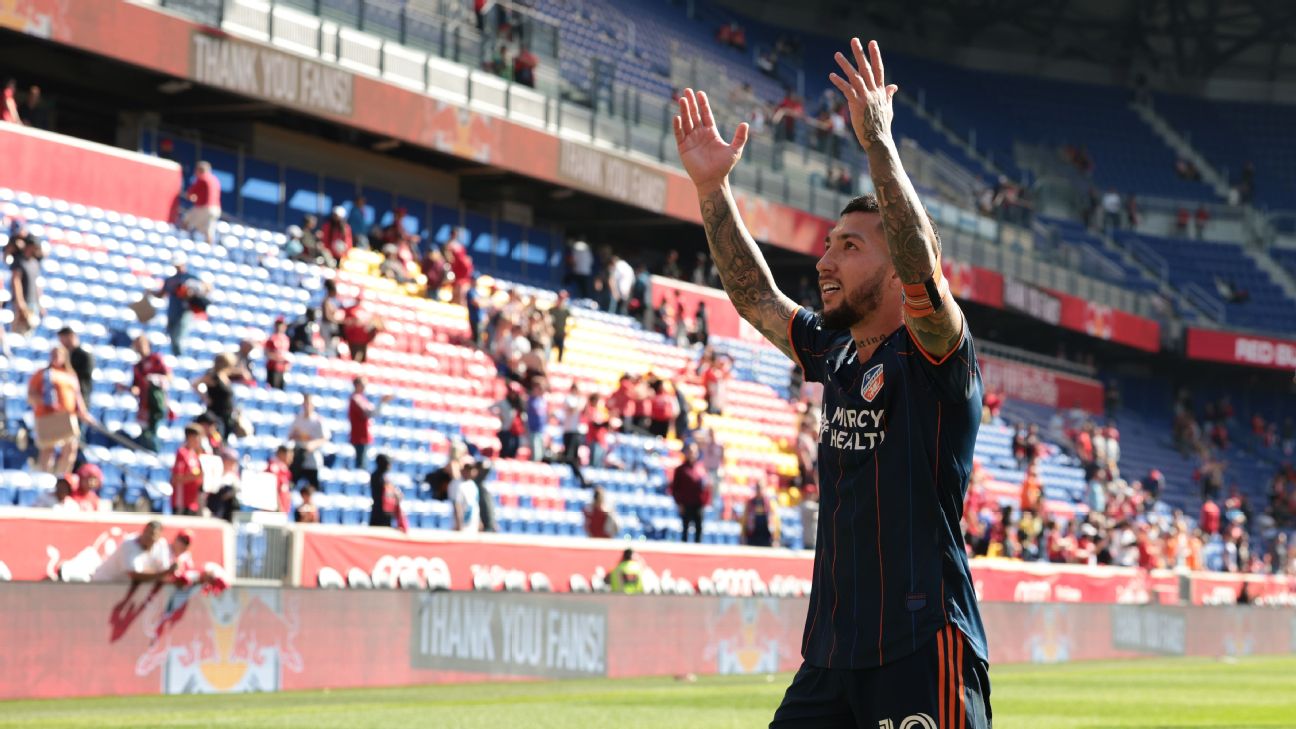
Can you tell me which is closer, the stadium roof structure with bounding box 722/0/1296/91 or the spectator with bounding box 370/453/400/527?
the spectator with bounding box 370/453/400/527

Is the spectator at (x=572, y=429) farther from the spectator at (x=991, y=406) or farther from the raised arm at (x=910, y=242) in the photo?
the raised arm at (x=910, y=242)

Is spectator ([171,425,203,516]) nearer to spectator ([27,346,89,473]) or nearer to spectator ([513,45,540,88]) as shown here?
spectator ([27,346,89,473])

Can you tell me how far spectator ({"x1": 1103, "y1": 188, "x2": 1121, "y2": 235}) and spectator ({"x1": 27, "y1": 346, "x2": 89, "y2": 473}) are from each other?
4278cm

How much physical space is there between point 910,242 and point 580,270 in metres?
28.4

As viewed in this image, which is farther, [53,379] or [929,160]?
[929,160]

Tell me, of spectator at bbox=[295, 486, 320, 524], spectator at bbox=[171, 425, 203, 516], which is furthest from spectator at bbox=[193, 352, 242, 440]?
spectator at bbox=[171, 425, 203, 516]

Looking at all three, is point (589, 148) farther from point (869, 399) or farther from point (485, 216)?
point (869, 399)

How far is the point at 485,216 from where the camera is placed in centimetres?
3466

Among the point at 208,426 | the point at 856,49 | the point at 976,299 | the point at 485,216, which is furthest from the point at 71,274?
the point at 976,299

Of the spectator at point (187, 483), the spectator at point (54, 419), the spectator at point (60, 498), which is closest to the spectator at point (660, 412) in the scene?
the spectator at point (187, 483)

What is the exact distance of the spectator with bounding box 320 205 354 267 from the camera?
26.8 meters

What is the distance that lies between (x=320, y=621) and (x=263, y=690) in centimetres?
84

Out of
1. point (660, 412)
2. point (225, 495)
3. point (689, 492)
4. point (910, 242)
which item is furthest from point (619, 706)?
point (660, 412)

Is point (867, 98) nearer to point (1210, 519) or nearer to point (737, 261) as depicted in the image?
point (737, 261)
